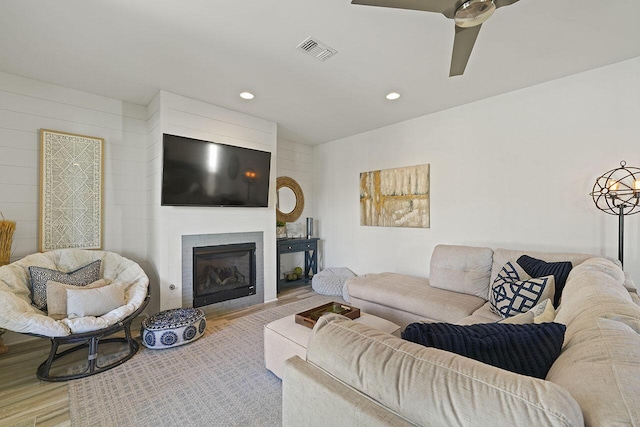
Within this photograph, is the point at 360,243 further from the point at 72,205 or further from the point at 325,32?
the point at 72,205

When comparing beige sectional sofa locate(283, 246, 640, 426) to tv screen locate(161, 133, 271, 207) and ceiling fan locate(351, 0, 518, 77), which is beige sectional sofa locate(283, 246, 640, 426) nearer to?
ceiling fan locate(351, 0, 518, 77)

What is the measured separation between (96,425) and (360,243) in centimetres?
360

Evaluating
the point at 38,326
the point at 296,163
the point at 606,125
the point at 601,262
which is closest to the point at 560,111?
the point at 606,125

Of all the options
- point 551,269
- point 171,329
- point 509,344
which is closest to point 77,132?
point 171,329

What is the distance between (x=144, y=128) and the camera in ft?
11.3

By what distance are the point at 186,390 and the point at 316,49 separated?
2.75 meters

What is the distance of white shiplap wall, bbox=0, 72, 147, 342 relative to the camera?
2.64 m

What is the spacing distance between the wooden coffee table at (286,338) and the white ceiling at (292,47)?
216 centimetres

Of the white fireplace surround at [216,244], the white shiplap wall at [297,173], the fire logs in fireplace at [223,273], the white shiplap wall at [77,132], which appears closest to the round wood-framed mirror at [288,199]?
the white shiplap wall at [297,173]

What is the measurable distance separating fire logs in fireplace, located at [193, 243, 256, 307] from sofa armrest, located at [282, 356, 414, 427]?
8.80 ft

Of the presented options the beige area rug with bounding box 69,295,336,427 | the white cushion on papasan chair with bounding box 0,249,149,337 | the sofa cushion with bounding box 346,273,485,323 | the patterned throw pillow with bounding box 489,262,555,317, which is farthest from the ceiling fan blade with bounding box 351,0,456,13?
the white cushion on papasan chair with bounding box 0,249,149,337

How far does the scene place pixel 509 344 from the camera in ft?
2.76

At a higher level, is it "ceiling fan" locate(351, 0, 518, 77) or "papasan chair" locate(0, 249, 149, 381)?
"ceiling fan" locate(351, 0, 518, 77)

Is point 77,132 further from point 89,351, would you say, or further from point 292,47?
point 292,47
